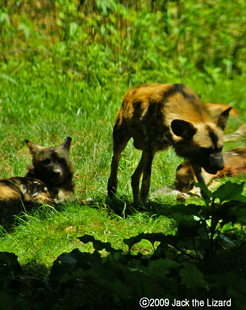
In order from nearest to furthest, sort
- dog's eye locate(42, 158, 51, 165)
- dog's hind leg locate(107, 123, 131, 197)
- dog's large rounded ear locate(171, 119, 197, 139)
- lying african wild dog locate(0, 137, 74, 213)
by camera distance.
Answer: dog's large rounded ear locate(171, 119, 197, 139) < dog's hind leg locate(107, 123, 131, 197) < lying african wild dog locate(0, 137, 74, 213) < dog's eye locate(42, 158, 51, 165)

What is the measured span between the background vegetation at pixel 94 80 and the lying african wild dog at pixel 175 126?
2.20 feet

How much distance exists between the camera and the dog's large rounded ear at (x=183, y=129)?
443cm

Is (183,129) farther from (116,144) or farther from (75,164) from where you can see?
(75,164)

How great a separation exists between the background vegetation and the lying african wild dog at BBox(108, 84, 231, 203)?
670 millimetres

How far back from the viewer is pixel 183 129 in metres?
4.51

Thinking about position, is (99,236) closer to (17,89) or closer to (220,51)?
(17,89)

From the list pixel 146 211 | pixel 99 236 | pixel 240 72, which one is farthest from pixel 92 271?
pixel 240 72

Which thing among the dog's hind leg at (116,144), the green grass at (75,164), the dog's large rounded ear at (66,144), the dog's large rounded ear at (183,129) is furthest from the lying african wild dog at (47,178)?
the dog's large rounded ear at (183,129)

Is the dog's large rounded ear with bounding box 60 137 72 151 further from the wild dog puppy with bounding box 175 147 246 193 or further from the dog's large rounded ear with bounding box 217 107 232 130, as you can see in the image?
the dog's large rounded ear with bounding box 217 107 232 130

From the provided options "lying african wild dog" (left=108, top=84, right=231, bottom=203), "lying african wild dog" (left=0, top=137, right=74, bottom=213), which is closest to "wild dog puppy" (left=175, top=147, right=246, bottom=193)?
"lying african wild dog" (left=108, top=84, right=231, bottom=203)

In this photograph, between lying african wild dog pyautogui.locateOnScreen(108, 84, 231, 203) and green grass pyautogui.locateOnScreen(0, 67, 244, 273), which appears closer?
green grass pyautogui.locateOnScreen(0, 67, 244, 273)

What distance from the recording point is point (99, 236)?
418cm

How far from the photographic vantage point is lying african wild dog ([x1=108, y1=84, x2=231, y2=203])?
463 centimetres

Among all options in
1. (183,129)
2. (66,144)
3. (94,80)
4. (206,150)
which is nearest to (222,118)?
(206,150)
